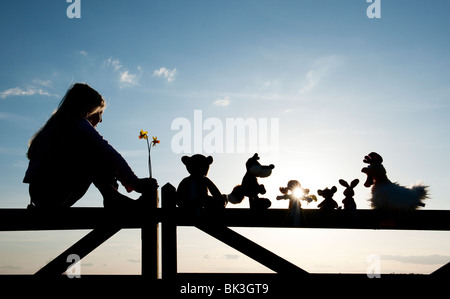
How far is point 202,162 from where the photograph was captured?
14.7ft

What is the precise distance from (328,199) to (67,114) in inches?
108

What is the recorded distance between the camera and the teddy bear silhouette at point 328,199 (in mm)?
4121

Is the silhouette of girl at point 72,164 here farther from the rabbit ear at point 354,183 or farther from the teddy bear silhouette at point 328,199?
the rabbit ear at point 354,183

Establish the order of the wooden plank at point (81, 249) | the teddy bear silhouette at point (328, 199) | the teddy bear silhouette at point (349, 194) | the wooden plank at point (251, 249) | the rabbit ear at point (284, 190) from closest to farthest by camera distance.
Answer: the wooden plank at point (251, 249) → the wooden plank at point (81, 249) → the teddy bear silhouette at point (349, 194) → the teddy bear silhouette at point (328, 199) → the rabbit ear at point (284, 190)

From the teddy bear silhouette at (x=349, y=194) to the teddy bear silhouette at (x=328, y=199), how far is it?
108 mm

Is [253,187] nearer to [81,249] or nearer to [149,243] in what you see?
[149,243]

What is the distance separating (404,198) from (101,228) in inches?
113

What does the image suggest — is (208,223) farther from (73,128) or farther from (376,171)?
(376,171)

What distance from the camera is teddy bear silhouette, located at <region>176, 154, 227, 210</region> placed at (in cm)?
371

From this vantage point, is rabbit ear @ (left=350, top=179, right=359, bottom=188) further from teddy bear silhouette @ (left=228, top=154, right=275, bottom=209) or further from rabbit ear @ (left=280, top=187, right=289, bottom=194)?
teddy bear silhouette @ (left=228, top=154, right=275, bottom=209)

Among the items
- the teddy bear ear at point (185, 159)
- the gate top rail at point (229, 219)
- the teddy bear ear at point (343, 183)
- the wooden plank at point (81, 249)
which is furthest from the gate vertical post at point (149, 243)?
the teddy bear ear at point (343, 183)

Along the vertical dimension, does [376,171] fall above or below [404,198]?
above
